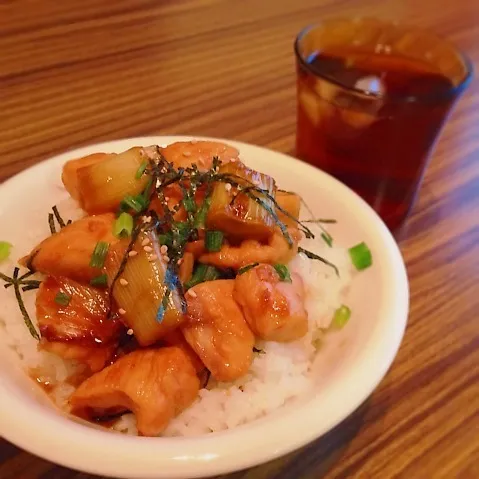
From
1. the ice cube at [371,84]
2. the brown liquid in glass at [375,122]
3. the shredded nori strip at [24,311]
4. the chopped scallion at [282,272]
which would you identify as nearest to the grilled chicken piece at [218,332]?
the chopped scallion at [282,272]

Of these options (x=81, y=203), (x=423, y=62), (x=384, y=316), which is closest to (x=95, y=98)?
(x=81, y=203)

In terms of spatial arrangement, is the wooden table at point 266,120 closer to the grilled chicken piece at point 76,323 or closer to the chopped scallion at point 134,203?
the grilled chicken piece at point 76,323

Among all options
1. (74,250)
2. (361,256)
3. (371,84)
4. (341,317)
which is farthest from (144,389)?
(371,84)

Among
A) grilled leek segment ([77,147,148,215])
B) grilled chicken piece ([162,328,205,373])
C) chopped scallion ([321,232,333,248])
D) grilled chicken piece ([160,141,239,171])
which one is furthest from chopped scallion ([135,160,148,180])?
chopped scallion ([321,232,333,248])

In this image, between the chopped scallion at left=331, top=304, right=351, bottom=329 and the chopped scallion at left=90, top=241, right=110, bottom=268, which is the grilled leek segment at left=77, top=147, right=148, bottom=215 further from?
the chopped scallion at left=331, top=304, right=351, bottom=329

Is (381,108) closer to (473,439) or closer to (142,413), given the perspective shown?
(473,439)

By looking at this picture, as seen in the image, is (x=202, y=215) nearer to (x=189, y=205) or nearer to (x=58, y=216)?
(x=189, y=205)
